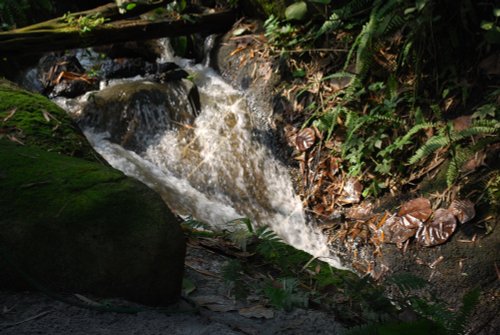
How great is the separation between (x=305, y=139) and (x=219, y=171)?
40.0 inches

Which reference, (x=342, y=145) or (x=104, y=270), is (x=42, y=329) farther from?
(x=342, y=145)

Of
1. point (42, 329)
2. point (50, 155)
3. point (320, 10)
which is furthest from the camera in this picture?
point (320, 10)

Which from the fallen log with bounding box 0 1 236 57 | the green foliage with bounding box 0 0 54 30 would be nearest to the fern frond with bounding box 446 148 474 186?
the fallen log with bounding box 0 1 236 57

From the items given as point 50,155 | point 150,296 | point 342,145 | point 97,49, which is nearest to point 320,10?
point 342,145

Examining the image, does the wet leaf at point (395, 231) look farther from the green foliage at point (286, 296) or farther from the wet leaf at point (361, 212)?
the green foliage at point (286, 296)

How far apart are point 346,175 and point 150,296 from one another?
342 centimetres

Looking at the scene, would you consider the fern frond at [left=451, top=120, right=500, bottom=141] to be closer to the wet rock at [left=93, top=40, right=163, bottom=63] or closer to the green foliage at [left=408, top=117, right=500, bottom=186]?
the green foliage at [left=408, top=117, right=500, bottom=186]

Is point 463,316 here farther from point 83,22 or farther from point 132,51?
point 132,51

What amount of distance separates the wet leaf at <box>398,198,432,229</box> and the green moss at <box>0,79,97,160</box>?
105 inches

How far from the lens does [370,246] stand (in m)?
4.70

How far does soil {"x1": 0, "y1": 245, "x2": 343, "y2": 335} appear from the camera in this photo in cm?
193

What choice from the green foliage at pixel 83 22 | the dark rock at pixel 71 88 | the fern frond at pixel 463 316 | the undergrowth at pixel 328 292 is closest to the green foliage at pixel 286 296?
the undergrowth at pixel 328 292

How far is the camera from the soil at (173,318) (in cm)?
193

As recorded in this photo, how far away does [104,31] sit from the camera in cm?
616
